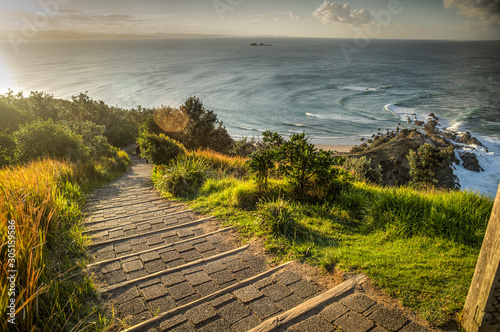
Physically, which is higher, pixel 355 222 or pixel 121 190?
pixel 355 222

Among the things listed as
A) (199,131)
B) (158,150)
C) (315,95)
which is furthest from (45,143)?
(315,95)

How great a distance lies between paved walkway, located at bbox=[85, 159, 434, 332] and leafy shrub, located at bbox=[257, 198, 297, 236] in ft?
1.73

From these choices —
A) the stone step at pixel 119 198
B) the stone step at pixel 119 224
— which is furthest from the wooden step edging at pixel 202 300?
the stone step at pixel 119 198

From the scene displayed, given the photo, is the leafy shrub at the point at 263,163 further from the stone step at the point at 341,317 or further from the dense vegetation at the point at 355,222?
the stone step at the point at 341,317

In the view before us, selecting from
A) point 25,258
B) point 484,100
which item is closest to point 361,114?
point 484,100

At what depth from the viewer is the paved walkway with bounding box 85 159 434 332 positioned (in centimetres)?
269

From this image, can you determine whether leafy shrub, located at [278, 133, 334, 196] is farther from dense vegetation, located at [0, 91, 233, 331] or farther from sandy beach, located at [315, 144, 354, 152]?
sandy beach, located at [315, 144, 354, 152]

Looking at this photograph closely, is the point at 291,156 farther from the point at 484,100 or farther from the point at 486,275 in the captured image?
the point at 484,100

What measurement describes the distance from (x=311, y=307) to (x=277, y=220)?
1.93 meters

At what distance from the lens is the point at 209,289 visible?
3.23 metres

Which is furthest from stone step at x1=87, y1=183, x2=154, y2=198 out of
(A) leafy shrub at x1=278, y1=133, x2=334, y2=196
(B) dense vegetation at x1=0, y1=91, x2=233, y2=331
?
(A) leafy shrub at x1=278, y1=133, x2=334, y2=196

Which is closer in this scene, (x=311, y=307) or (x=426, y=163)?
(x=311, y=307)

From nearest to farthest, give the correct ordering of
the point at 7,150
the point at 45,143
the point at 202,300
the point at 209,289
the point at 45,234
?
the point at 202,300 < the point at 209,289 < the point at 45,234 < the point at 7,150 < the point at 45,143

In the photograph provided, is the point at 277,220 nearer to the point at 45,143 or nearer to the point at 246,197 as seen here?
the point at 246,197
